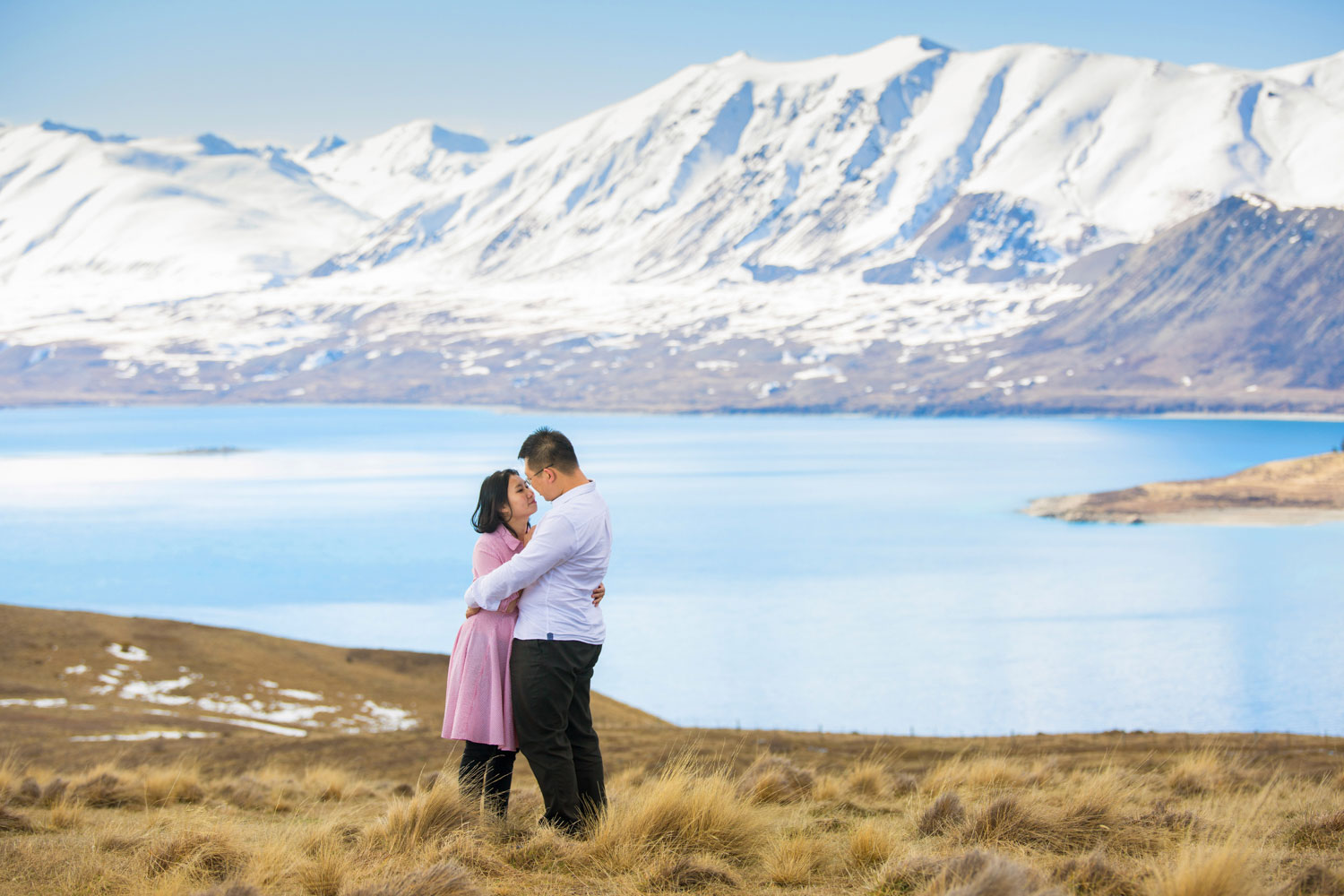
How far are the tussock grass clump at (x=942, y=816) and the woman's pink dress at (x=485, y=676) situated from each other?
2.27 m

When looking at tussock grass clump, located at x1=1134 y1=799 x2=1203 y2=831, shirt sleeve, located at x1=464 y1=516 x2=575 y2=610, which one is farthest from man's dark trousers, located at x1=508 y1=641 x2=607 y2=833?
tussock grass clump, located at x1=1134 y1=799 x2=1203 y2=831

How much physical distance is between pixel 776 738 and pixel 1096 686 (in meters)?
22.3

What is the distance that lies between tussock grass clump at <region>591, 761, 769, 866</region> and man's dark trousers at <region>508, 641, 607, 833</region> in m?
0.18

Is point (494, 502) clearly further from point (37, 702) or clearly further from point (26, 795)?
point (37, 702)

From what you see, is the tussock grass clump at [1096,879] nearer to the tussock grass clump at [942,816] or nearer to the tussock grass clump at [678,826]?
the tussock grass clump at [942,816]

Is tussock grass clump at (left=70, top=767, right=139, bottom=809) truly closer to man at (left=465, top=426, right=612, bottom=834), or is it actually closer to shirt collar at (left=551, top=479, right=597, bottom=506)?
man at (left=465, top=426, right=612, bottom=834)

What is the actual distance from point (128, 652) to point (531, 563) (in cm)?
2219

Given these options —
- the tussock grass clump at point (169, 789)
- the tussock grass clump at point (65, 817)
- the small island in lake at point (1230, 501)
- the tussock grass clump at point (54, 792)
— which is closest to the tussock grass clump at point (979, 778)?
the tussock grass clump at point (169, 789)

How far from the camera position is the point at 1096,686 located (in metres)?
36.5

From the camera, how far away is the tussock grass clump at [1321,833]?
19.8 ft

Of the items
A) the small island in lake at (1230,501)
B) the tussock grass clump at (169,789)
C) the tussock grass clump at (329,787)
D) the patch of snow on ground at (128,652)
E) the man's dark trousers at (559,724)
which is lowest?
the patch of snow on ground at (128,652)

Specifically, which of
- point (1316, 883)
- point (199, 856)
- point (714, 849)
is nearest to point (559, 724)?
point (714, 849)

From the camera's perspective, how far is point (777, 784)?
8.54 meters

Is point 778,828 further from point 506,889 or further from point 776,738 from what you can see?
point 776,738
